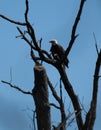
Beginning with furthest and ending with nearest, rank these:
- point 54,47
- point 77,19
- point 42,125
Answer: point 54,47 < point 77,19 < point 42,125

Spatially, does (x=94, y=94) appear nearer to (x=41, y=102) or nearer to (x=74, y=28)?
(x=74, y=28)

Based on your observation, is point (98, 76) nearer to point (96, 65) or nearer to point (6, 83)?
point (96, 65)

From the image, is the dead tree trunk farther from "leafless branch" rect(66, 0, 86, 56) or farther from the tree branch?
the tree branch

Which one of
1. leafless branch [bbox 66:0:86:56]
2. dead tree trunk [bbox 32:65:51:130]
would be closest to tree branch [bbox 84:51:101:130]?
leafless branch [bbox 66:0:86:56]

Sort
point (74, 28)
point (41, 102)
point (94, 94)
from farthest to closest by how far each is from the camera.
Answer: point (94, 94)
point (74, 28)
point (41, 102)

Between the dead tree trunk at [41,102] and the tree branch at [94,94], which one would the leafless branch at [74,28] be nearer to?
the tree branch at [94,94]

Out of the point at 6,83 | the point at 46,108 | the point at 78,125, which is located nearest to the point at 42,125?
the point at 46,108

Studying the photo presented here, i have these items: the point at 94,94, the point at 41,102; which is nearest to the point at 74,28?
the point at 94,94

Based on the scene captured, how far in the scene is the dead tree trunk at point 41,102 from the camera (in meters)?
3.98

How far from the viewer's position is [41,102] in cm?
404

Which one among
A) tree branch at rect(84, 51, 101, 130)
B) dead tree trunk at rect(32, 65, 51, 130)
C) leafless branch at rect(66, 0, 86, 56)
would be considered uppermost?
leafless branch at rect(66, 0, 86, 56)

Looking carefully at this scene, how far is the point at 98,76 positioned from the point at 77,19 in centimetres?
83

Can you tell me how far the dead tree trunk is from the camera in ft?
13.1

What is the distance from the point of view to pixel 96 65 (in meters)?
5.65
